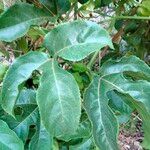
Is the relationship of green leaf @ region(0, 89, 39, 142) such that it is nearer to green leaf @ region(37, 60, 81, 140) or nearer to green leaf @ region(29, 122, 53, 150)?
green leaf @ region(29, 122, 53, 150)

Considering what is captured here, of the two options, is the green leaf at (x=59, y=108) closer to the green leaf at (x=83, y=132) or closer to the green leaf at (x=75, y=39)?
the green leaf at (x=75, y=39)

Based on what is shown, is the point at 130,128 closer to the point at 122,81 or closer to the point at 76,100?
the point at 122,81

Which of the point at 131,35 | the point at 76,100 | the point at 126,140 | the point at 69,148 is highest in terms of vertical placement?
the point at 76,100

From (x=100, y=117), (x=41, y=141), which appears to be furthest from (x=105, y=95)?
(x=41, y=141)

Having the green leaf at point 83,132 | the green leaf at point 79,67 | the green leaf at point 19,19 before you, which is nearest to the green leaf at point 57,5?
the green leaf at point 19,19

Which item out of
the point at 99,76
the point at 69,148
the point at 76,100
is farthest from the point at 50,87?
the point at 69,148

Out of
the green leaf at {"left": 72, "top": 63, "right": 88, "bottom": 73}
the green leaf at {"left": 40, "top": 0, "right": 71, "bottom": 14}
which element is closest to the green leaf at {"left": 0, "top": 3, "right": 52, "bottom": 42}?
the green leaf at {"left": 40, "top": 0, "right": 71, "bottom": 14}
